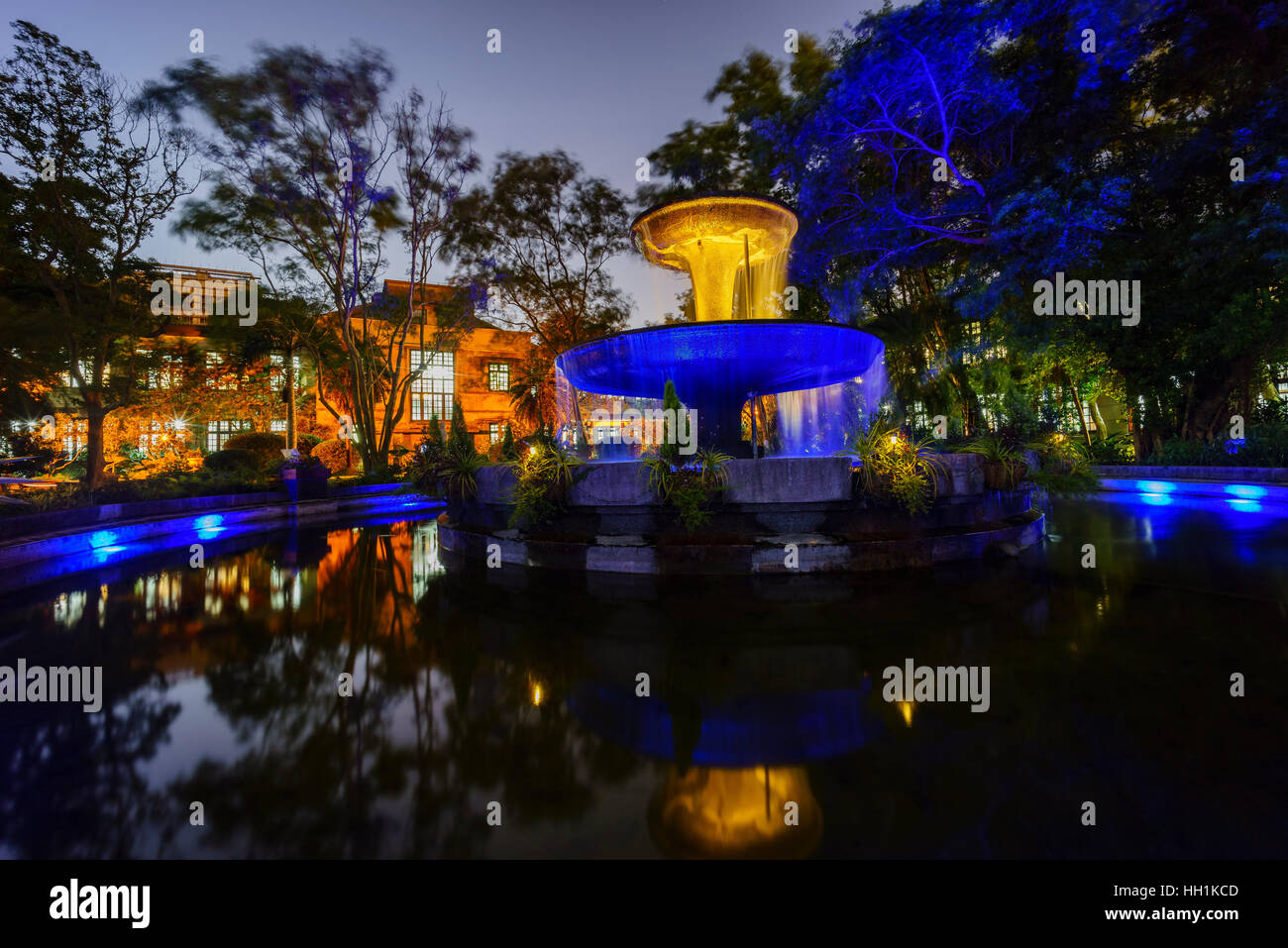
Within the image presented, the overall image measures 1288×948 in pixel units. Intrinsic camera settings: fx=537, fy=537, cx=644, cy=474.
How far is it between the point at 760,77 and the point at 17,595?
81.3 ft

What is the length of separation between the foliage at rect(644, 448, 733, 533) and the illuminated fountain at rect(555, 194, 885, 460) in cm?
184

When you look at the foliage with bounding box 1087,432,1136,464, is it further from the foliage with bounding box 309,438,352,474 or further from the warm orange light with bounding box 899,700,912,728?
the foliage with bounding box 309,438,352,474

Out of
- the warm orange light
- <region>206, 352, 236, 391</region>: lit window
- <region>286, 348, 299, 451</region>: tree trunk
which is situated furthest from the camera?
<region>286, 348, 299, 451</region>: tree trunk

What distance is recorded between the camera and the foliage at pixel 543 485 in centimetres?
680

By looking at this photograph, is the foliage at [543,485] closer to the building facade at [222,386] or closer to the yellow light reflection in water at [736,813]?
the yellow light reflection in water at [736,813]

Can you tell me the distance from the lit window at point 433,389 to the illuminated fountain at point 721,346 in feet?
102

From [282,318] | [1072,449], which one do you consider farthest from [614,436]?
[1072,449]

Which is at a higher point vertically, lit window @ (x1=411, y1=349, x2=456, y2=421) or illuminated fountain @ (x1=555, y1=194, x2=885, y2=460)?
lit window @ (x1=411, y1=349, x2=456, y2=421)

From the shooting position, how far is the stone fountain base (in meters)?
5.96

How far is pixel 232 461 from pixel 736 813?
2517 centimetres

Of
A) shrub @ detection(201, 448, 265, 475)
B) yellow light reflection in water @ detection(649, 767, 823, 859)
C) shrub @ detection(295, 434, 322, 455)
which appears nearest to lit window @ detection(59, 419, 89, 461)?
shrub @ detection(201, 448, 265, 475)

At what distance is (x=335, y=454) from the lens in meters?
28.7
